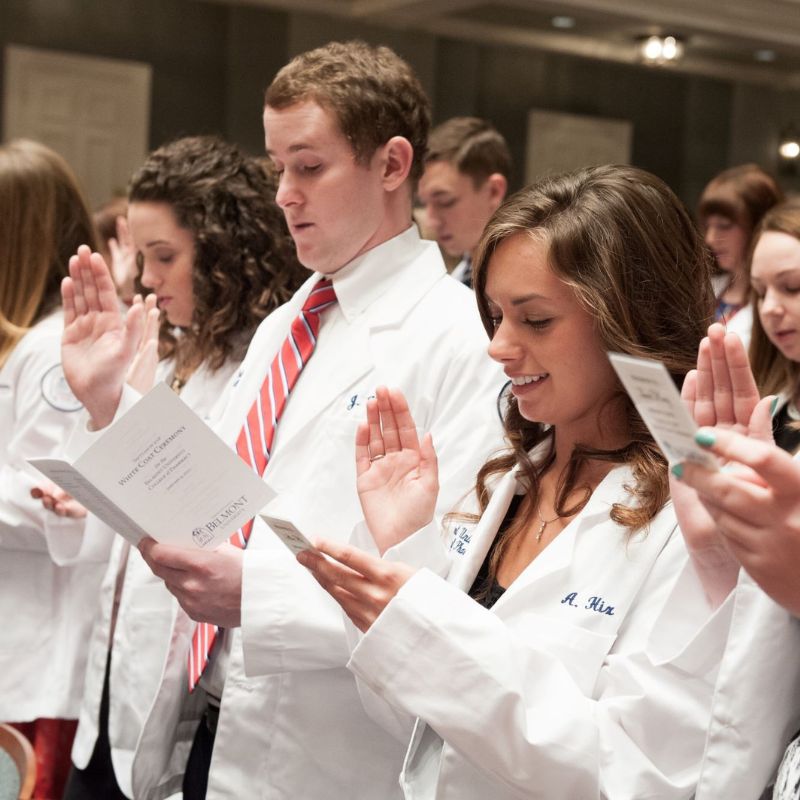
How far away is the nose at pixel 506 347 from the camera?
66.5 inches

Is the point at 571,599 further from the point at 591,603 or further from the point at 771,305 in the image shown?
the point at 771,305

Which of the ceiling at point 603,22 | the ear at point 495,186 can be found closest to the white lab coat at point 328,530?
the ear at point 495,186

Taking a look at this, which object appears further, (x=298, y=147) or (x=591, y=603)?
(x=298, y=147)

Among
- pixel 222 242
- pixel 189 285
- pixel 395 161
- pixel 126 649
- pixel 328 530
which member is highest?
pixel 395 161

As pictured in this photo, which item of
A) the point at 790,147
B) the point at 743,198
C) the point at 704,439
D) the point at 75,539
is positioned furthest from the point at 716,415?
the point at 790,147

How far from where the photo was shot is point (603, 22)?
9.00 m

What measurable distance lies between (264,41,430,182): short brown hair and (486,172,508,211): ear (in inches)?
97.4

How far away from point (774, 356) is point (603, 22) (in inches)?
254

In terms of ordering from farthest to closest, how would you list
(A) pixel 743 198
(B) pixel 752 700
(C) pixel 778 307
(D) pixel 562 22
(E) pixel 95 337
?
(D) pixel 562 22 < (A) pixel 743 198 < (C) pixel 778 307 < (E) pixel 95 337 < (B) pixel 752 700

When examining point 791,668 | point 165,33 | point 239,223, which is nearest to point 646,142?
point 165,33

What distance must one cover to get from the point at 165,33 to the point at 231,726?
696 cm

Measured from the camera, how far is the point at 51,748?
2812 mm

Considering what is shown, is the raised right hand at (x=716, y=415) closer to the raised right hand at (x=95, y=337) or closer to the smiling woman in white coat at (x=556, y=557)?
the smiling woman in white coat at (x=556, y=557)

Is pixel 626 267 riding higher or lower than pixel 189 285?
higher
